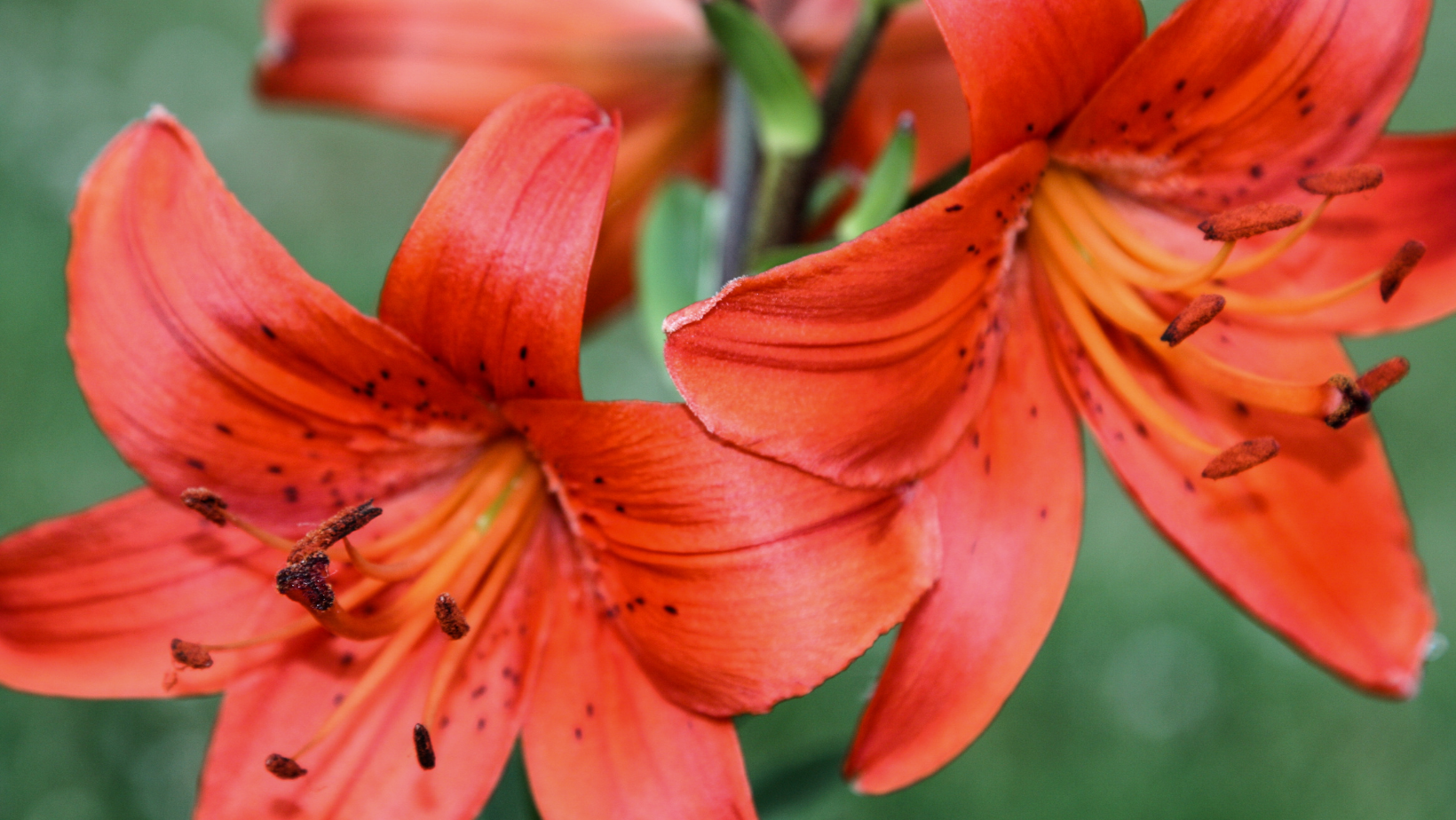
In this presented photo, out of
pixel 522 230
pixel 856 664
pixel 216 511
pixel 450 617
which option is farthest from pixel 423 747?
pixel 856 664

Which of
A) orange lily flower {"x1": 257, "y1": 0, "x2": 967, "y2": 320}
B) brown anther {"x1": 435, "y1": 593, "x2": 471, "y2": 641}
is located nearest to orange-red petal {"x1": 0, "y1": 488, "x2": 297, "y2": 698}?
brown anther {"x1": 435, "y1": 593, "x2": 471, "y2": 641}

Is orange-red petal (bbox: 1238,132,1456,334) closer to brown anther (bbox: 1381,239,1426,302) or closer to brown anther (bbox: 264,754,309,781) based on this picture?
brown anther (bbox: 1381,239,1426,302)

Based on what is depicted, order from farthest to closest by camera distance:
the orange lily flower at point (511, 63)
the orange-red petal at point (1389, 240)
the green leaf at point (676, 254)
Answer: the orange lily flower at point (511, 63), the green leaf at point (676, 254), the orange-red petal at point (1389, 240)

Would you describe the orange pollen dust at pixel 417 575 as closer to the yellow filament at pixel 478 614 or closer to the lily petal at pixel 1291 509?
the yellow filament at pixel 478 614

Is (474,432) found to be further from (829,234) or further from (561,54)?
(561,54)

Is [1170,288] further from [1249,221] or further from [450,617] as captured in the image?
[450,617]

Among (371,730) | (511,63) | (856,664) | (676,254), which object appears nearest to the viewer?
(371,730)

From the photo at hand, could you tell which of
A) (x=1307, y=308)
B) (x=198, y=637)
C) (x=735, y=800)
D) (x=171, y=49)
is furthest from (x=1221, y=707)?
(x=171, y=49)

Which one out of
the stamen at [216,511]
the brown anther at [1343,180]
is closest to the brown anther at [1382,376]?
the brown anther at [1343,180]
